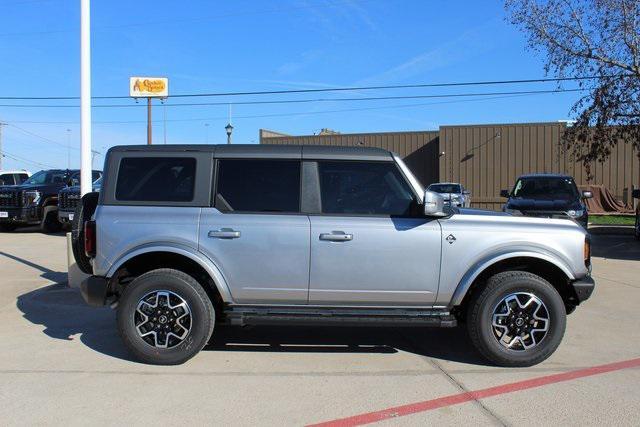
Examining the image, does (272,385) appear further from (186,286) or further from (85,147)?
(85,147)

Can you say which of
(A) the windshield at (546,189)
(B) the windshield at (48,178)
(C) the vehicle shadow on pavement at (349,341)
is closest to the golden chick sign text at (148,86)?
(B) the windshield at (48,178)

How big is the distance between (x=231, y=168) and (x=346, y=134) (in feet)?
109

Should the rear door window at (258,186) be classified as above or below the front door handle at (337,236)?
above

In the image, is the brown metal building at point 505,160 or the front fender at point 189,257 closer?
the front fender at point 189,257

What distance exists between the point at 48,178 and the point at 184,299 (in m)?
15.0

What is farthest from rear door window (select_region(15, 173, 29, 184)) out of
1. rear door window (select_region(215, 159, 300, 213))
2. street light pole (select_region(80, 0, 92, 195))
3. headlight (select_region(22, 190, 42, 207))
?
rear door window (select_region(215, 159, 300, 213))

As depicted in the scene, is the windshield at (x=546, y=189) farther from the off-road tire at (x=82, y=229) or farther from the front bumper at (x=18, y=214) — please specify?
the front bumper at (x=18, y=214)

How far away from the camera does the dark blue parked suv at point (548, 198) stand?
11831 millimetres

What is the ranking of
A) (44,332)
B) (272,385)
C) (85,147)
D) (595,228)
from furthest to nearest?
(595,228)
(85,147)
(44,332)
(272,385)

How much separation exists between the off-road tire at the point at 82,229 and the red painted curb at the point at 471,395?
2.98m

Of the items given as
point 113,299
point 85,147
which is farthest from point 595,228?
point 113,299

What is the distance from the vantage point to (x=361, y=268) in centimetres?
486

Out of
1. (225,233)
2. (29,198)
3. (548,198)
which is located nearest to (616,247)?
(548,198)

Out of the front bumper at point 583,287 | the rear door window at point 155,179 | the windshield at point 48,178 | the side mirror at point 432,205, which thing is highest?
the windshield at point 48,178
